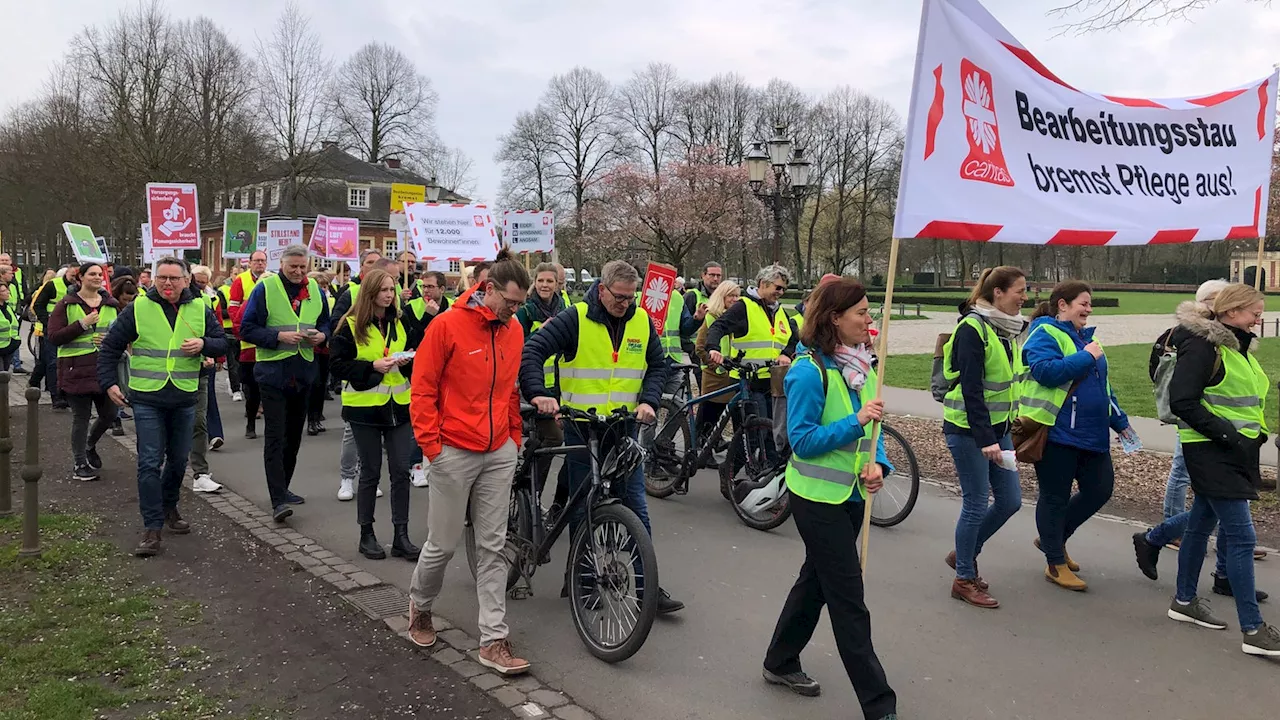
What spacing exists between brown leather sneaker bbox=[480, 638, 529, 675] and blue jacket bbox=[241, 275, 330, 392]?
11.4 feet

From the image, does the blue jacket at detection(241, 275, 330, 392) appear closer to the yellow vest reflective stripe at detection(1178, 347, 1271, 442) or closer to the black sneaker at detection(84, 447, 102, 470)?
the black sneaker at detection(84, 447, 102, 470)

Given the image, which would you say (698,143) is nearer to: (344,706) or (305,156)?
(305,156)

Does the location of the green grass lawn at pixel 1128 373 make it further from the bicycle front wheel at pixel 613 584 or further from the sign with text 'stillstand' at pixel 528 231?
the bicycle front wheel at pixel 613 584

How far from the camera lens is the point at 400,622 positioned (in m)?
4.84

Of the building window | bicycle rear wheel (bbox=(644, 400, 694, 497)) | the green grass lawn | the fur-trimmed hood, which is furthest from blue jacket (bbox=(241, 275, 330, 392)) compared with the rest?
the building window

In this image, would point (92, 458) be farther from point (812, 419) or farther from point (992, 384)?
point (992, 384)

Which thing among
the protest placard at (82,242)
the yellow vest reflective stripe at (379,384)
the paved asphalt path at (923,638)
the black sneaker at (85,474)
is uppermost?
the protest placard at (82,242)

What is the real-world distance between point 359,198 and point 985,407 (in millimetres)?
63041

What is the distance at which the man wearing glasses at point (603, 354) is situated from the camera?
200 inches

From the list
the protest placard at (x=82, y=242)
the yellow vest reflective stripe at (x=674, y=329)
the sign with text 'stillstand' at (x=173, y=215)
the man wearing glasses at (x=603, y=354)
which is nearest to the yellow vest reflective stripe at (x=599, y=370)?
the man wearing glasses at (x=603, y=354)

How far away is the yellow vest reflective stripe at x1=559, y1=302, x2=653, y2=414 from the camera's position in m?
5.18

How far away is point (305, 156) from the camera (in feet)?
141

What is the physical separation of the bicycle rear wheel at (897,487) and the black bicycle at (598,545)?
8.72ft

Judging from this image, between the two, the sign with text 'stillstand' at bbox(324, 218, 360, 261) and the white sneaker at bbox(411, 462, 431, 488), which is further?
the sign with text 'stillstand' at bbox(324, 218, 360, 261)
